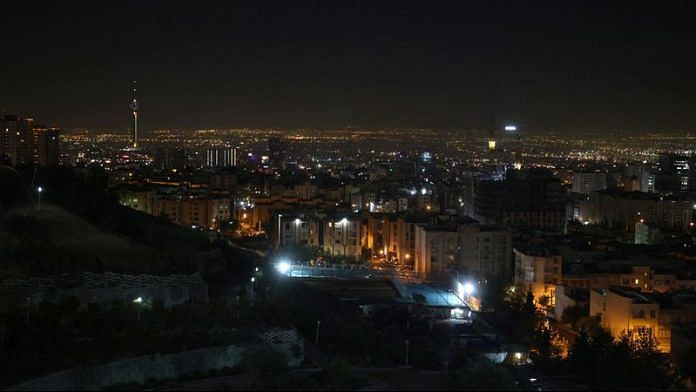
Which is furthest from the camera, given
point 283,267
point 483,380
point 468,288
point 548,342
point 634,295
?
point 283,267

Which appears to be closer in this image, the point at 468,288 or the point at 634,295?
the point at 634,295

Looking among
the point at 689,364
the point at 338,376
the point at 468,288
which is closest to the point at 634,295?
the point at 689,364

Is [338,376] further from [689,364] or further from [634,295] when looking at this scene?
[634,295]

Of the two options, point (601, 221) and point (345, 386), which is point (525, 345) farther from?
point (601, 221)

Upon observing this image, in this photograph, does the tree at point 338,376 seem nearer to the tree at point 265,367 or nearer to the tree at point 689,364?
the tree at point 265,367

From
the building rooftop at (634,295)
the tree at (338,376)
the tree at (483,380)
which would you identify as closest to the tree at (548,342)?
the building rooftop at (634,295)

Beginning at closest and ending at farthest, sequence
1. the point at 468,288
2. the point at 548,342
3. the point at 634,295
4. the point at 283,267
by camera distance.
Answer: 1. the point at 548,342
2. the point at 634,295
3. the point at 468,288
4. the point at 283,267

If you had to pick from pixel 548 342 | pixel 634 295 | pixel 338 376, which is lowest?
pixel 548 342
